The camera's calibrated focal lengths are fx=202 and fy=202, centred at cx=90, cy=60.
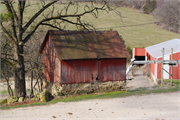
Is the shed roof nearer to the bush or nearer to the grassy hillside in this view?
the grassy hillside

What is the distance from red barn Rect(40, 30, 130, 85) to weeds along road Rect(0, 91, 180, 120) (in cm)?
348

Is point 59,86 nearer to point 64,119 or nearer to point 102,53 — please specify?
point 102,53

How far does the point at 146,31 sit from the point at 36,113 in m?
59.8

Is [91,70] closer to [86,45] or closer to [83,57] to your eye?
[83,57]

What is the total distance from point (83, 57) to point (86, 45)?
4.50 ft

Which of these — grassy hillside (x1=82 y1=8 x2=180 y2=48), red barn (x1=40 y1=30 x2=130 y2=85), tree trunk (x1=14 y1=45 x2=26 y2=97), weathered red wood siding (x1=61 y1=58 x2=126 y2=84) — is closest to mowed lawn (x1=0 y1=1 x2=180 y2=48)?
grassy hillside (x1=82 y1=8 x2=180 y2=48)

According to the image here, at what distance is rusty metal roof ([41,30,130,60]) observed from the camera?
15781 millimetres

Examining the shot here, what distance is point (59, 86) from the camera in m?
15.9

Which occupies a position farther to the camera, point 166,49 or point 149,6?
point 149,6

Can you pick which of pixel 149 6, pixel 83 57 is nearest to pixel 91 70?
pixel 83 57

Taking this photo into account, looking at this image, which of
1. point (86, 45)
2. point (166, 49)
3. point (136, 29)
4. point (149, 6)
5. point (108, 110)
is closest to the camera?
point (108, 110)

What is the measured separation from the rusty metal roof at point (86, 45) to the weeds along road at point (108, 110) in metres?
4.20

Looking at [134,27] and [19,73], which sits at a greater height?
[134,27]

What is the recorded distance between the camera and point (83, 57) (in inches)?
620
